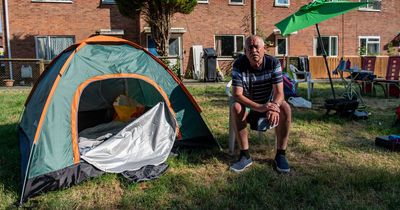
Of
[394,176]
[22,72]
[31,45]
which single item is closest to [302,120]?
[394,176]

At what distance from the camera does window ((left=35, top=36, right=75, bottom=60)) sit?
48.8 ft

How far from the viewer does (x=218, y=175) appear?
153 inches

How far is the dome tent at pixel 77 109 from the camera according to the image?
351cm

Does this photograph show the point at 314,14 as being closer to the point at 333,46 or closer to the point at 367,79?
the point at 367,79

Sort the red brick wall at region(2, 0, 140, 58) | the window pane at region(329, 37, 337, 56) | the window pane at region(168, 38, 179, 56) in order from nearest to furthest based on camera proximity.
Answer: the red brick wall at region(2, 0, 140, 58), the window pane at region(168, 38, 179, 56), the window pane at region(329, 37, 337, 56)

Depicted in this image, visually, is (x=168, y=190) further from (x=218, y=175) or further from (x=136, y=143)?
(x=136, y=143)

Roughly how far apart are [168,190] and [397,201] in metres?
1.98

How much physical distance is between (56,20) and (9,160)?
11685 mm

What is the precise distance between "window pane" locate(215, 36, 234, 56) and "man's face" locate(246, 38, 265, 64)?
13.3m

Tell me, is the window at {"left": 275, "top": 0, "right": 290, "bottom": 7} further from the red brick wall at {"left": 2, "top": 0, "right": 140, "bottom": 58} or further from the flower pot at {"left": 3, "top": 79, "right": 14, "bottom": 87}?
the flower pot at {"left": 3, "top": 79, "right": 14, "bottom": 87}

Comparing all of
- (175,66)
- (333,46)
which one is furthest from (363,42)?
(175,66)

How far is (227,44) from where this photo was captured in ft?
56.9

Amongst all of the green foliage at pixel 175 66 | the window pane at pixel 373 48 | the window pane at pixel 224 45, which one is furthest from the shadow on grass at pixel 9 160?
the window pane at pixel 373 48

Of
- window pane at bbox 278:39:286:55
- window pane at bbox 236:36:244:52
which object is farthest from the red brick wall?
window pane at bbox 278:39:286:55
